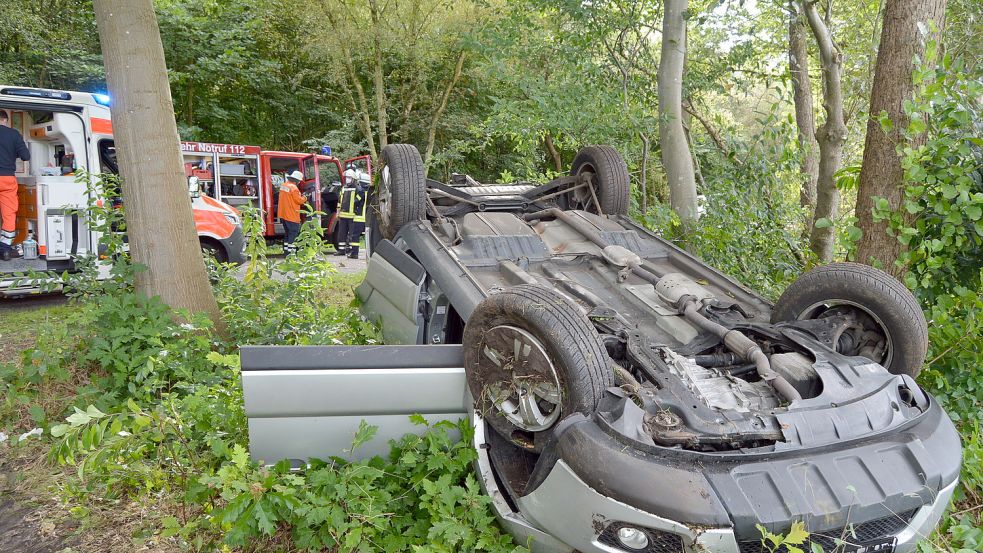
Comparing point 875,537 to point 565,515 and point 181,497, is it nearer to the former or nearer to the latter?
point 565,515

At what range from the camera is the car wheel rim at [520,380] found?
2465 millimetres

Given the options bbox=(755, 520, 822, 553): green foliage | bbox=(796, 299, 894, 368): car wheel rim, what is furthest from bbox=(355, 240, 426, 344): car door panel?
bbox=(755, 520, 822, 553): green foliage

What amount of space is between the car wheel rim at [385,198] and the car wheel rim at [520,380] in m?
2.04

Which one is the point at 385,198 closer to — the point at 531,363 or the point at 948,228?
the point at 531,363

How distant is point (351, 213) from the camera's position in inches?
434

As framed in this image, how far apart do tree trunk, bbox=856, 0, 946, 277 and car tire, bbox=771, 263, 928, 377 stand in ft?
3.53

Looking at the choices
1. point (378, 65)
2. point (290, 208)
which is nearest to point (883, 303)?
point (290, 208)

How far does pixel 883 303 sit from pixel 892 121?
1.66 metres

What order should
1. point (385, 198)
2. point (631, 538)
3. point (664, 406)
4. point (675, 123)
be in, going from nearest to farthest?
point (631, 538) < point (664, 406) < point (385, 198) < point (675, 123)

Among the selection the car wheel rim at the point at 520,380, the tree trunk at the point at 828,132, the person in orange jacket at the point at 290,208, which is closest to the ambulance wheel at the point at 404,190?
the car wheel rim at the point at 520,380

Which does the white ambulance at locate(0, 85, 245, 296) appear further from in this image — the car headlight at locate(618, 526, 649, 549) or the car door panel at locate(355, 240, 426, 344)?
the car headlight at locate(618, 526, 649, 549)

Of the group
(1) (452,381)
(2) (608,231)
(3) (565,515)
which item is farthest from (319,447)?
(2) (608,231)

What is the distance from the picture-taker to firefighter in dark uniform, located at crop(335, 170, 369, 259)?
1107cm

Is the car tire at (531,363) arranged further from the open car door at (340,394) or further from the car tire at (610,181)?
the car tire at (610,181)
